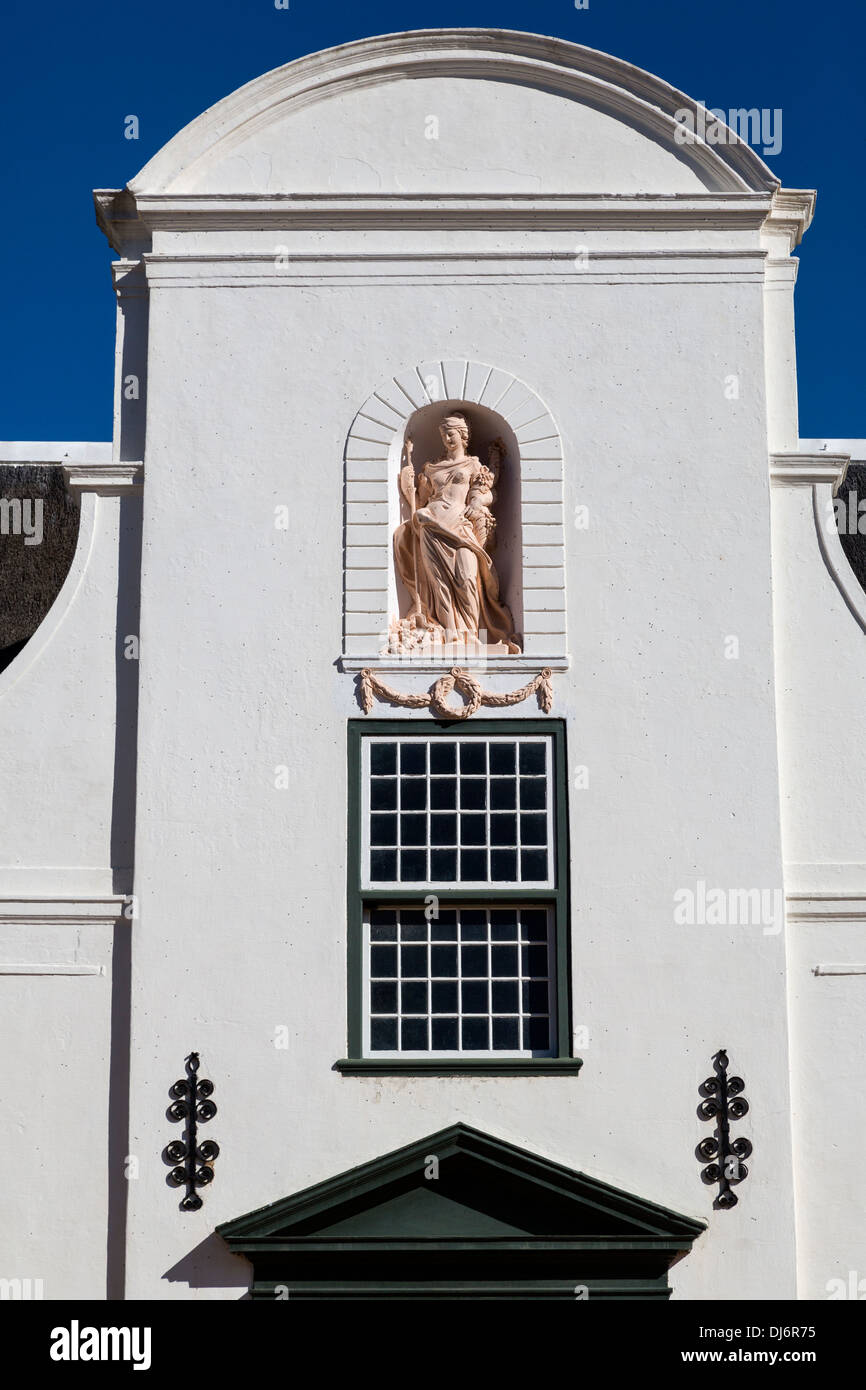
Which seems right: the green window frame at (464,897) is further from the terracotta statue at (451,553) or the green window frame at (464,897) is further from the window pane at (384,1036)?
the terracotta statue at (451,553)

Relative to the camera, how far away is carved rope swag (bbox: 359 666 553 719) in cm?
1330

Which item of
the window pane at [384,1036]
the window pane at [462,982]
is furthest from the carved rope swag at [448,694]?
the window pane at [384,1036]

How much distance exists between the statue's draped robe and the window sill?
3074 millimetres

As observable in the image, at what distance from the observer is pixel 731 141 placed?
14406 millimetres

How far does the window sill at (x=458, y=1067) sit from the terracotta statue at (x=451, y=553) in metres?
2.97

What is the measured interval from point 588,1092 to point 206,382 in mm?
5883

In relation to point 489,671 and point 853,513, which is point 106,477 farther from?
point 853,513

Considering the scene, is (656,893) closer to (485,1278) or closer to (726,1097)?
(726,1097)

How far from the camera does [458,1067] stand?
12.6m

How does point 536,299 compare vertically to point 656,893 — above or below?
above

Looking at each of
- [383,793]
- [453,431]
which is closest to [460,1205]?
[383,793]

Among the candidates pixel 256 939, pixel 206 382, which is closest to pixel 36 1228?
pixel 256 939

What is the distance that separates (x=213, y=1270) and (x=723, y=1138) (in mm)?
3475

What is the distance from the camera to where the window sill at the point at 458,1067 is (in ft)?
41.4
